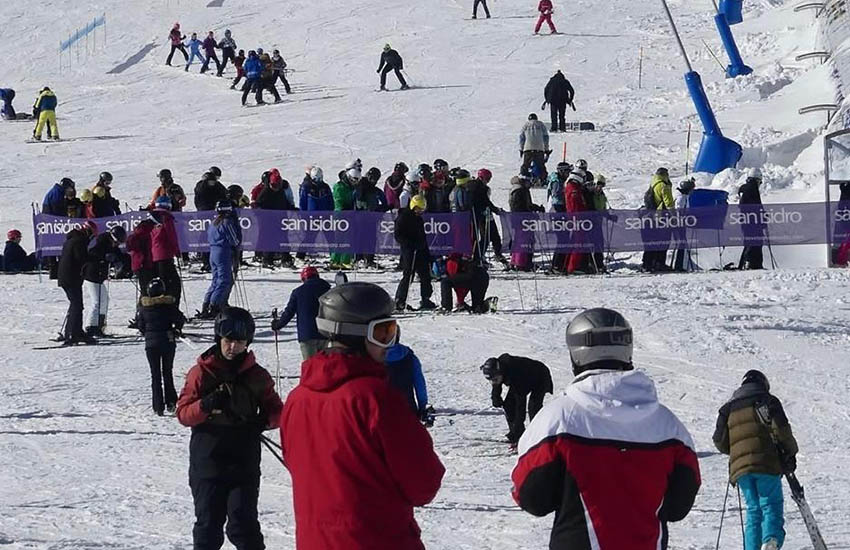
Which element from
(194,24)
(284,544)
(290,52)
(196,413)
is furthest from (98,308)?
(194,24)

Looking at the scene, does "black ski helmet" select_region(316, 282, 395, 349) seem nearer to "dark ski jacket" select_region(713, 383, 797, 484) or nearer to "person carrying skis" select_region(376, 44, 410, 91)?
"dark ski jacket" select_region(713, 383, 797, 484)

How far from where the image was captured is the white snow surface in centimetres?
936

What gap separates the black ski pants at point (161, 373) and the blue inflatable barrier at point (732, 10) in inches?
1147

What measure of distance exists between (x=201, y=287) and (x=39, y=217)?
8.91ft

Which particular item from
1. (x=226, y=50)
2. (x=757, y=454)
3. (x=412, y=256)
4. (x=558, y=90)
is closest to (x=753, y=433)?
(x=757, y=454)

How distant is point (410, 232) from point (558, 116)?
12986 mm

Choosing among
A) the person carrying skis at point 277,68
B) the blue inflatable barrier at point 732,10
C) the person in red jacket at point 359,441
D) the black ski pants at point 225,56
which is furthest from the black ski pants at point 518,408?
the blue inflatable barrier at point 732,10

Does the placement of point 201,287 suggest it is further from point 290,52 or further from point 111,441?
point 290,52

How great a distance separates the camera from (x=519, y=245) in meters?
18.3

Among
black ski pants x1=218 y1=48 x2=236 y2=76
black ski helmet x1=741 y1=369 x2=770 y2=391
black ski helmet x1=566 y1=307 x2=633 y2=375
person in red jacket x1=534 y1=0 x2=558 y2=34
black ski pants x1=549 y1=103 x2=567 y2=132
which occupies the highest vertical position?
person in red jacket x1=534 y1=0 x2=558 y2=34

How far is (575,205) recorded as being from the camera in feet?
59.3

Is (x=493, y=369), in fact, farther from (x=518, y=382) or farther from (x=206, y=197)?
(x=206, y=197)

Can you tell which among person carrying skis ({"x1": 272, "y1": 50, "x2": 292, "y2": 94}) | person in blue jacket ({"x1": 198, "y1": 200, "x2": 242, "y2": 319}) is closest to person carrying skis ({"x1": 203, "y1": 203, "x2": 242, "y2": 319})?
person in blue jacket ({"x1": 198, "y1": 200, "x2": 242, "y2": 319})

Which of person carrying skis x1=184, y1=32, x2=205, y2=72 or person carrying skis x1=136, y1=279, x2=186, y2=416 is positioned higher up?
person carrying skis x1=184, y1=32, x2=205, y2=72
